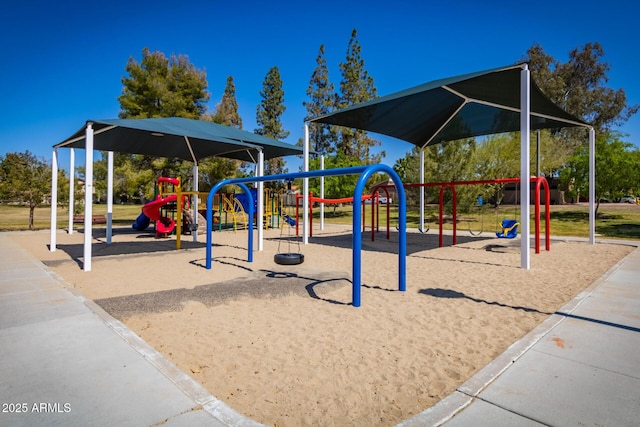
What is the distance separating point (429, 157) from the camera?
2406 cm

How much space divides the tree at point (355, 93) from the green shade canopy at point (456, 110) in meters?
23.5

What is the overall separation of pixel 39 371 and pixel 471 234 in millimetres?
14973

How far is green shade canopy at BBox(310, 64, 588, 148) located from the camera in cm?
823

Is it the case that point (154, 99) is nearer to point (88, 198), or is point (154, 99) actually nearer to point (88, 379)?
point (88, 198)

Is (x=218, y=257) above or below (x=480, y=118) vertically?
below

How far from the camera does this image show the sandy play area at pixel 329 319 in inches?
111

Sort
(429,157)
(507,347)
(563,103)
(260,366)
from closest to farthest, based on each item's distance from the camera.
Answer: (260,366)
(507,347)
(429,157)
(563,103)

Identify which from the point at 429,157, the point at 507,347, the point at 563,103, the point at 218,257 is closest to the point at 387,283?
the point at 507,347

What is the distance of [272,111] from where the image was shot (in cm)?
4719

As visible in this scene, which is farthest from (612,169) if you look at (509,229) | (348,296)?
(348,296)

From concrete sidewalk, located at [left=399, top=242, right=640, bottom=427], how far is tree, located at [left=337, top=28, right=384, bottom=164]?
33.8 meters

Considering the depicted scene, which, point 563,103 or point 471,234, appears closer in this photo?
point 471,234

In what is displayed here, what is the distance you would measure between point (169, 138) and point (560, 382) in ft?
38.8

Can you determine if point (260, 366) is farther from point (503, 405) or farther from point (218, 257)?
point (218, 257)
